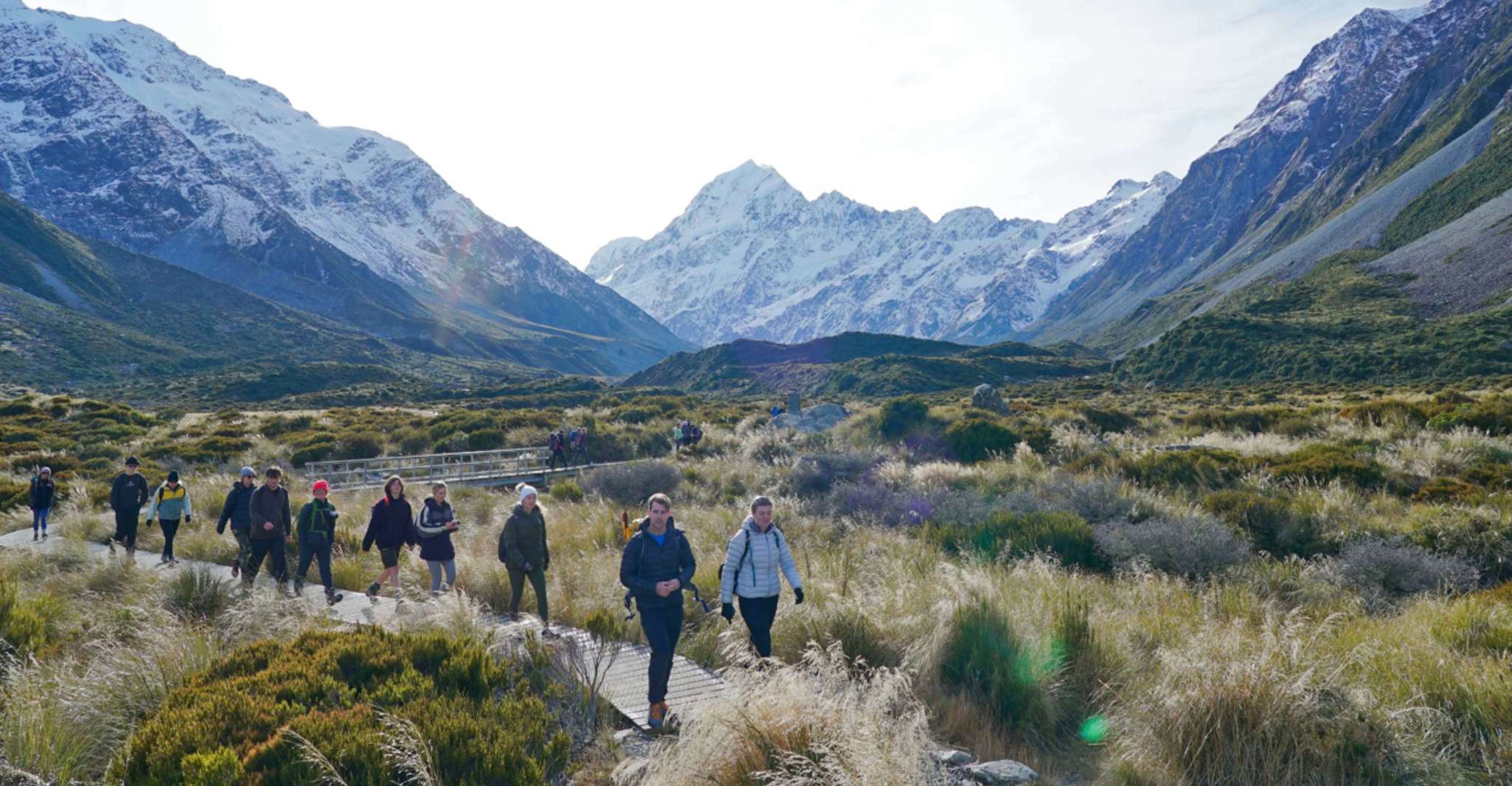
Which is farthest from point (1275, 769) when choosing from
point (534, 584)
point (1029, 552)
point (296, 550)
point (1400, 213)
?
point (1400, 213)

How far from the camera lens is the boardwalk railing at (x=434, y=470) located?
2045 cm

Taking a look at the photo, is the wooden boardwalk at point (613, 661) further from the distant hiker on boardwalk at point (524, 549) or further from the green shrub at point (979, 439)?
the green shrub at point (979, 439)

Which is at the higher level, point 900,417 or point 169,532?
point 169,532

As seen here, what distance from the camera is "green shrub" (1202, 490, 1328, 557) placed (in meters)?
9.54

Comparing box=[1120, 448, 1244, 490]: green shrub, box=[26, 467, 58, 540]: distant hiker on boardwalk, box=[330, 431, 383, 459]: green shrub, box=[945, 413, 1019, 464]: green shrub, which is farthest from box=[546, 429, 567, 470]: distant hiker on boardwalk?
box=[1120, 448, 1244, 490]: green shrub

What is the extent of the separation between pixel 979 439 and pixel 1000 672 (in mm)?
14783

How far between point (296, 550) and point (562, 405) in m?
44.7

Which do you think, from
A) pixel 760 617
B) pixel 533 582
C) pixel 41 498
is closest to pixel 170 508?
pixel 41 498

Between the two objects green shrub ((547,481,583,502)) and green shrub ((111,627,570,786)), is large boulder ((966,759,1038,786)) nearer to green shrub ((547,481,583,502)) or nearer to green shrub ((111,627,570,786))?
green shrub ((111,627,570,786))

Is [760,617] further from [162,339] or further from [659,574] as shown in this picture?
[162,339]

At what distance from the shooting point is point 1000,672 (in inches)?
213

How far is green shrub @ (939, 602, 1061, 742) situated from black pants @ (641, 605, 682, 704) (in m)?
2.16

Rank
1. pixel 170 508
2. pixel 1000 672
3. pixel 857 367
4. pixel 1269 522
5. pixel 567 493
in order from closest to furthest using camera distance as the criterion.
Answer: pixel 1000 672, pixel 1269 522, pixel 170 508, pixel 567 493, pixel 857 367

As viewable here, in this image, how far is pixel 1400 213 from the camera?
91.5m
